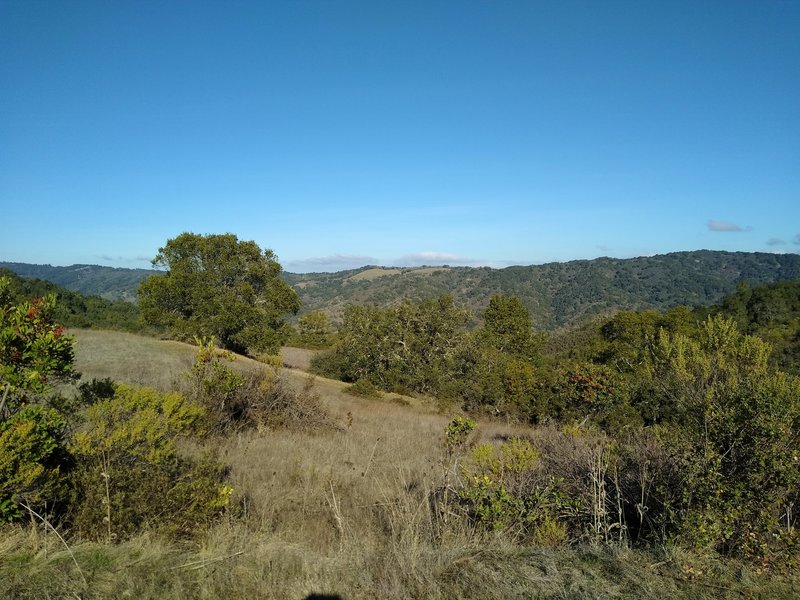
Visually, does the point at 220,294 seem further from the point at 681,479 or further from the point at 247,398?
the point at 681,479

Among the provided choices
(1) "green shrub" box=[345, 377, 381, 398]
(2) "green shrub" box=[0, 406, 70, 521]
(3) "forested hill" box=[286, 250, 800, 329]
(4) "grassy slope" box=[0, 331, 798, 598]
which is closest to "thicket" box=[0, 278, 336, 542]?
(2) "green shrub" box=[0, 406, 70, 521]

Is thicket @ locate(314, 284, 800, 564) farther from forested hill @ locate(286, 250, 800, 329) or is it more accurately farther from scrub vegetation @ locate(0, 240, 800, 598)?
forested hill @ locate(286, 250, 800, 329)

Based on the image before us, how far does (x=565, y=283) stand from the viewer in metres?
140

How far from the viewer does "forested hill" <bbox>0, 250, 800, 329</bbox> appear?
120562 mm

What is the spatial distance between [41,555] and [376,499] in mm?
3596

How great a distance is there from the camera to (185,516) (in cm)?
453

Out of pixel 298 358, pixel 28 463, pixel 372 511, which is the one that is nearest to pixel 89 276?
pixel 298 358

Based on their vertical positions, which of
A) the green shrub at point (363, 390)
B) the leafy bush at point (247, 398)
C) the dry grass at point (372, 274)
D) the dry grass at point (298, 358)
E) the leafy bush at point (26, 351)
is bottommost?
the dry grass at point (298, 358)

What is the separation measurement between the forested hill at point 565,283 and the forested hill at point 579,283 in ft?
0.86

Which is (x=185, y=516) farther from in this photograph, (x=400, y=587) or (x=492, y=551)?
(x=492, y=551)

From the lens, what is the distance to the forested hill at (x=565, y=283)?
396ft

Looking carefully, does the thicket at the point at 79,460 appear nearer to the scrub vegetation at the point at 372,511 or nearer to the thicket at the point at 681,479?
the scrub vegetation at the point at 372,511

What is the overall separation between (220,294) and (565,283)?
417 ft

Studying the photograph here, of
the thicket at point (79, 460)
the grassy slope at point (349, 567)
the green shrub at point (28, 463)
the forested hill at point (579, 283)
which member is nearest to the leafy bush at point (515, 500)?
the grassy slope at point (349, 567)
